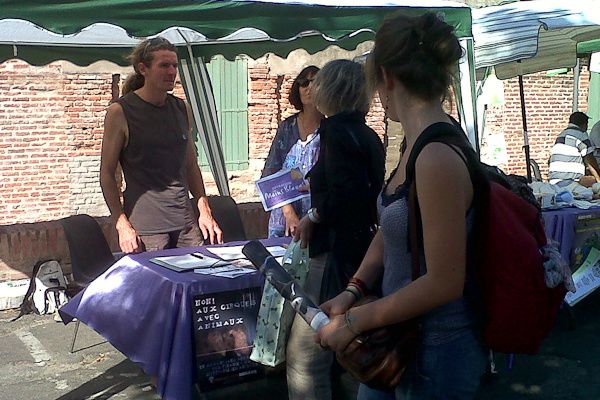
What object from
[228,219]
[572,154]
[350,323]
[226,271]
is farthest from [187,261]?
[572,154]

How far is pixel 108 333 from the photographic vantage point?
149 inches

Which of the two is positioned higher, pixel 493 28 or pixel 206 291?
pixel 493 28

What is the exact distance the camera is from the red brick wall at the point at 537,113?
14.3 meters

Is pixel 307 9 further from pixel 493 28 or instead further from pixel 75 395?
pixel 75 395

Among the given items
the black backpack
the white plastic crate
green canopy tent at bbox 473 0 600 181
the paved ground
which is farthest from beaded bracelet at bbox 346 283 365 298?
the white plastic crate

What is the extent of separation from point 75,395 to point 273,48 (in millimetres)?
3507

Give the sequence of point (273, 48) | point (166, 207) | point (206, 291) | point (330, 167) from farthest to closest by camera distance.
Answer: point (273, 48)
point (166, 207)
point (206, 291)
point (330, 167)

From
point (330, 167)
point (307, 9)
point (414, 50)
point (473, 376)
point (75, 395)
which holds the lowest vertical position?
point (75, 395)

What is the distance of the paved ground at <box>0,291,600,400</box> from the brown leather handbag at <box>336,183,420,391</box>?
7.70ft

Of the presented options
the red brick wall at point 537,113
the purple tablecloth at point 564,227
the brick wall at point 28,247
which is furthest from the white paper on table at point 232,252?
the red brick wall at point 537,113

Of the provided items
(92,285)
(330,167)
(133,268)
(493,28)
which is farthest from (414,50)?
(493,28)

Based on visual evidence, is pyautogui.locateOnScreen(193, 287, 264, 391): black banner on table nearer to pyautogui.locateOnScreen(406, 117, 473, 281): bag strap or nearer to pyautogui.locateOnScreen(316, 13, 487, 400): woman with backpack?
pyautogui.locateOnScreen(316, 13, 487, 400): woman with backpack

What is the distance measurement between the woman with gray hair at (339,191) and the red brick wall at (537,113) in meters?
11.6

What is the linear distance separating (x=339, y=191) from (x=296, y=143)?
67.6 inches
